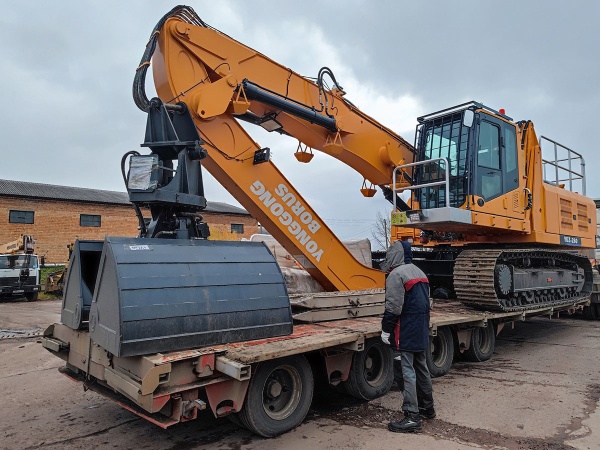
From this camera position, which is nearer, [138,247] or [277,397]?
[138,247]

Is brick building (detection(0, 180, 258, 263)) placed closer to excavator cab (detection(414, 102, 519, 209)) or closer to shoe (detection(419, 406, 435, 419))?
excavator cab (detection(414, 102, 519, 209))

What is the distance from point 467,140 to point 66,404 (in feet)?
21.7

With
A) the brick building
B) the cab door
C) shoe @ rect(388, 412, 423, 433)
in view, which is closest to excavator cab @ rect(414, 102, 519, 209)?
the cab door

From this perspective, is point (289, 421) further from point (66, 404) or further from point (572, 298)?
point (572, 298)

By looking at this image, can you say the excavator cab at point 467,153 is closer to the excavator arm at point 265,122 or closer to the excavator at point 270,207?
the excavator at point 270,207

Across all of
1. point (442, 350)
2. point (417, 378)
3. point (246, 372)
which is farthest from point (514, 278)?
point (246, 372)

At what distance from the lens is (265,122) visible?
Answer: 6.70m

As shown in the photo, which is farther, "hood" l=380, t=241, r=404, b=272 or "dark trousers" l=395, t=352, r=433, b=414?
"hood" l=380, t=241, r=404, b=272

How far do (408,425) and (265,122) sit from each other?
4172 millimetres

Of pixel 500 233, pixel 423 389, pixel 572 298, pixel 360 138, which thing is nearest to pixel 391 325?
pixel 423 389

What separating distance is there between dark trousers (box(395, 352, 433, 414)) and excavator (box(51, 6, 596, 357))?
4.02ft

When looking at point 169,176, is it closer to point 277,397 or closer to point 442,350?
point 277,397

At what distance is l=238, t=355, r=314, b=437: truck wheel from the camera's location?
4262 mm

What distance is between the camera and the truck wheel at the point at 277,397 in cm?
426
